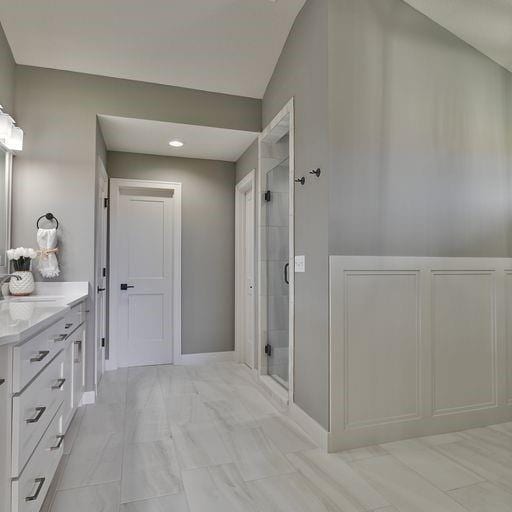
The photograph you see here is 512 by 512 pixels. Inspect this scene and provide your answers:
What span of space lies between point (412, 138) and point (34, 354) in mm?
2527

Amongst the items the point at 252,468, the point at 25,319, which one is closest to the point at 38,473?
the point at 25,319

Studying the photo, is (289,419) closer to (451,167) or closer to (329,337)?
(329,337)

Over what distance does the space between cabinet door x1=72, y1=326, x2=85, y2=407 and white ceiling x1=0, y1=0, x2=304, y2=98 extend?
86.7 inches

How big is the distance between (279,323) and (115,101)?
2521mm

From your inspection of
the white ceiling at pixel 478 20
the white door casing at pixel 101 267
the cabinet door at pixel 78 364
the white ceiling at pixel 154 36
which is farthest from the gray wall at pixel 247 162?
the cabinet door at pixel 78 364

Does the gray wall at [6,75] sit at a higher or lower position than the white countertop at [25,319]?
higher

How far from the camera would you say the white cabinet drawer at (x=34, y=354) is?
127cm

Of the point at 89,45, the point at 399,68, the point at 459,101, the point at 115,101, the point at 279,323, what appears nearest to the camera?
the point at 399,68

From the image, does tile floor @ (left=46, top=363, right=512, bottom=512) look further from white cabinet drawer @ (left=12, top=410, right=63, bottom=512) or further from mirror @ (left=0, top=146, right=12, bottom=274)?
mirror @ (left=0, top=146, right=12, bottom=274)

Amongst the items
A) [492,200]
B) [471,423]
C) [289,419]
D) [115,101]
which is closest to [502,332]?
[471,423]

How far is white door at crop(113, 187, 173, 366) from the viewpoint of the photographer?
418 centimetres

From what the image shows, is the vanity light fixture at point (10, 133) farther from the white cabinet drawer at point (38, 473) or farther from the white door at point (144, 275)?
the white cabinet drawer at point (38, 473)

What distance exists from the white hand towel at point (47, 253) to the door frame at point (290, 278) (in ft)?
5.83

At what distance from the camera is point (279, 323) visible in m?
3.56
